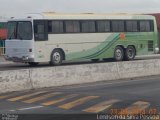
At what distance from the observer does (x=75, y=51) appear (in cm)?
3166

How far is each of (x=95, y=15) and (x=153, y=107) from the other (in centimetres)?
1953

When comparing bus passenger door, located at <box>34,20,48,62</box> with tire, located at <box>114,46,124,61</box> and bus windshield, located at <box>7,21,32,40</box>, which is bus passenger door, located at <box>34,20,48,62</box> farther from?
tire, located at <box>114,46,124,61</box>

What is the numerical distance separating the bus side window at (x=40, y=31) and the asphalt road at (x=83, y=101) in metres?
9.08

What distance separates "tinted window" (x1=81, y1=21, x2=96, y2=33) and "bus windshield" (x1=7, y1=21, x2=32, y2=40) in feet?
12.8

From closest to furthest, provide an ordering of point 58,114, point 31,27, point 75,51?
1. point 58,114
2. point 31,27
3. point 75,51

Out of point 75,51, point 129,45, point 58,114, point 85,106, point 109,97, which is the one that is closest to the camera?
point 58,114

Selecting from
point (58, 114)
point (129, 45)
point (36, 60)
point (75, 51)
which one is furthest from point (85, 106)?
point (129, 45)

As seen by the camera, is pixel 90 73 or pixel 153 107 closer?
pixel 153 107

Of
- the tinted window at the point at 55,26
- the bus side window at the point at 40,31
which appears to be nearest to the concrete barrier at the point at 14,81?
the bus side window at the point at 40,31

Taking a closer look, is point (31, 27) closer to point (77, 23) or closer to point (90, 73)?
point (77, 23)

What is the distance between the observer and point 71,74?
70.8ft

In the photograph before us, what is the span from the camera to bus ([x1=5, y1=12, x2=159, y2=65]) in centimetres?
2964

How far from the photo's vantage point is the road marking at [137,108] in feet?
42.4

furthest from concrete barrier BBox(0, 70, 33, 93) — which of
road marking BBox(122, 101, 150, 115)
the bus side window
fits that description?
the bus side window
